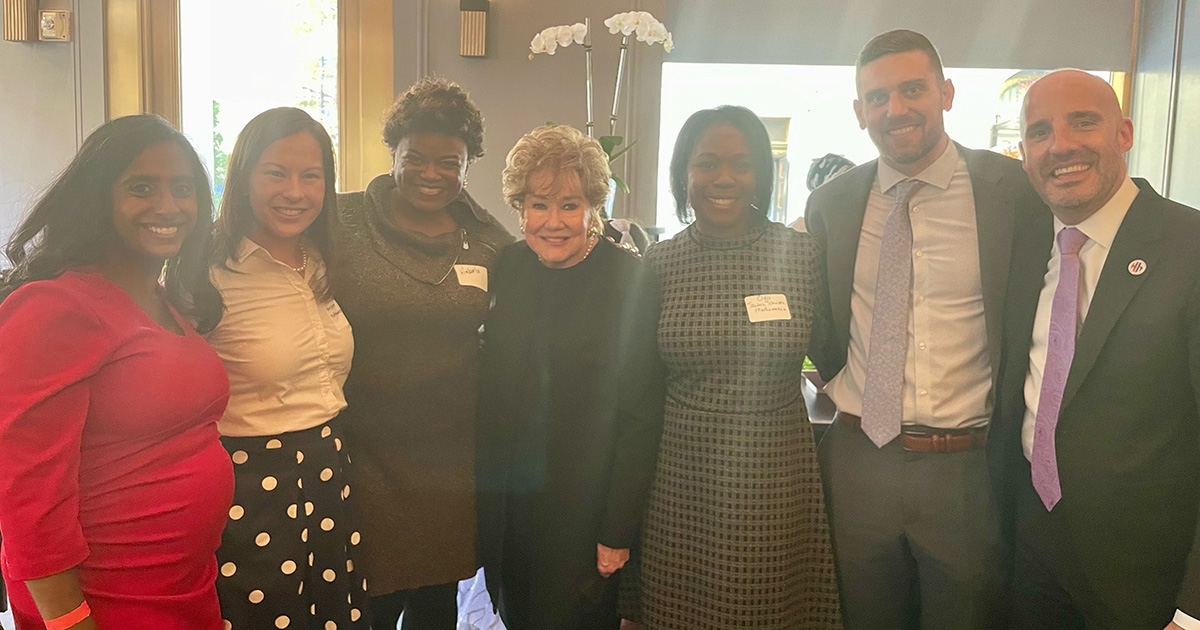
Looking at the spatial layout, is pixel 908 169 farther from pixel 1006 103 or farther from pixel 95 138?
pixel 1006 103

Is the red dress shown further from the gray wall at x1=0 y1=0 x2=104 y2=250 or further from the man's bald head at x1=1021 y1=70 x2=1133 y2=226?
the gray wall at x1=0 y1=0 x2=104 y2=250

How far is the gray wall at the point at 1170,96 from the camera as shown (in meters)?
4.01

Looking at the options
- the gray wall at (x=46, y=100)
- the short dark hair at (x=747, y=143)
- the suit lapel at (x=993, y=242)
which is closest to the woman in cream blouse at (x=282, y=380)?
the short dark hair at (x=747, y=143)

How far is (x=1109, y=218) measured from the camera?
1.66m

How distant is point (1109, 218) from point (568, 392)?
126 cm

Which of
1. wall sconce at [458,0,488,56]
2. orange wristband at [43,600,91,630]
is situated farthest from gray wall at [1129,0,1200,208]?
orange wristband at [43,600,91,630]

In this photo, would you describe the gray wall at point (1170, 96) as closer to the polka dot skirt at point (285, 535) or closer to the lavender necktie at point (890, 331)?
the lavender necktie at point (890, 331)

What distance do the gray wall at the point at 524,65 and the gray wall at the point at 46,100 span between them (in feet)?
5.22

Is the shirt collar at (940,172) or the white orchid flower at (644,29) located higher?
the white orchid flower at (644,29)

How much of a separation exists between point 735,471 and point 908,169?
2.88 feet

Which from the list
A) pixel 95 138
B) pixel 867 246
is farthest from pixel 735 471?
pixel 95 138

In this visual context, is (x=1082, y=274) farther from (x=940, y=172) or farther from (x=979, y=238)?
(x=940, y=172)

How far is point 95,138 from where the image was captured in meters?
1.39

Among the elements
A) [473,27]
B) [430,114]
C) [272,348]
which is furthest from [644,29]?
[272,348]
